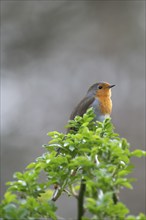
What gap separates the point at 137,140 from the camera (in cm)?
550

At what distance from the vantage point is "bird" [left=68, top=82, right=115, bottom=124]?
2781 millimetres

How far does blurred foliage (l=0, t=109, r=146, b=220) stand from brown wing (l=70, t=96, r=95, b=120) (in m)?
1.67

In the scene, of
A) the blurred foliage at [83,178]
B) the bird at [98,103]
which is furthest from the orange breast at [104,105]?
the blurred foliage at [83,178]

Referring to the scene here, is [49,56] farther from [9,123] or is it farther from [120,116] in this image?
[120,116]

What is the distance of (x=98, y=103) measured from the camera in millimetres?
3062

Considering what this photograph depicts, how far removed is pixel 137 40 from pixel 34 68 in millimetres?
1462

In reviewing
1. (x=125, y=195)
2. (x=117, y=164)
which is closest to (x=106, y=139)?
(x=117, y=164)

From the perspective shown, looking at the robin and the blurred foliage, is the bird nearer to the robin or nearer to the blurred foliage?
the robin

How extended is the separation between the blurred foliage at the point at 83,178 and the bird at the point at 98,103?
1.71 meters

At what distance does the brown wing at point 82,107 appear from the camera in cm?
275

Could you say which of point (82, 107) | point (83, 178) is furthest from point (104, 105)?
point (83, 178)

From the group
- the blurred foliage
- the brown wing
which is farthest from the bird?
the blurred foliage

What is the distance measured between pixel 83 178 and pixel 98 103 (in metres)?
2.14

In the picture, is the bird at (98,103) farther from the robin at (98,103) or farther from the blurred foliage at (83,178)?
the blurred foliage at (83,178)
